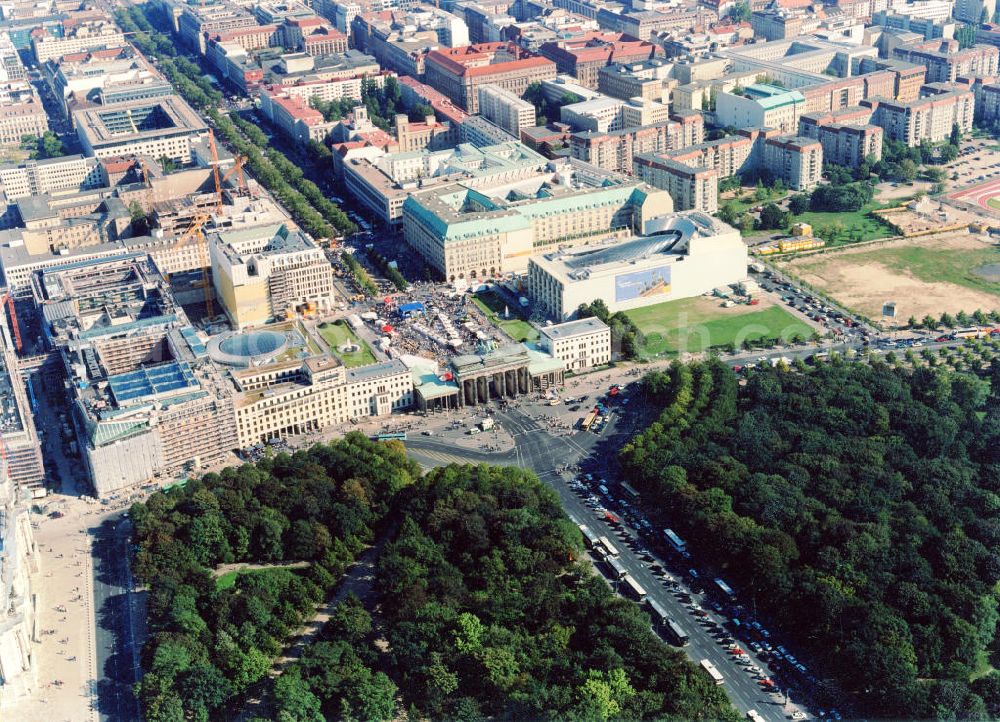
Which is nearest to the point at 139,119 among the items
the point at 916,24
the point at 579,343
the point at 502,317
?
the point at 502,317

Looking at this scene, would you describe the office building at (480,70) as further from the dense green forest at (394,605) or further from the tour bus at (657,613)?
the tour bus at (657,613)

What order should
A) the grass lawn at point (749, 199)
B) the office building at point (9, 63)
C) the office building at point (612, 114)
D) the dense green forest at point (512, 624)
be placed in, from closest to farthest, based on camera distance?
the dense green forest at point (512, 624)
the grass lawn at point (749, 199)
the office building at point (612, 114)
the office building at point (9, 63)

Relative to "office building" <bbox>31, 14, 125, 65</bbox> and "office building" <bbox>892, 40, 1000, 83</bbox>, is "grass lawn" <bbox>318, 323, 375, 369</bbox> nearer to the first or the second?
"office building" <bbox>892, 40, 1000, 83</bbox>

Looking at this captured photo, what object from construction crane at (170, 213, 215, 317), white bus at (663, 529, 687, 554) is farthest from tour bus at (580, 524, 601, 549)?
construction crane at (170, 213, 215, 317)

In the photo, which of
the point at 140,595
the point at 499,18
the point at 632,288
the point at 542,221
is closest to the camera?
the point at 140,595

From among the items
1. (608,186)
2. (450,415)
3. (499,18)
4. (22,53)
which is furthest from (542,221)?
(22,53)

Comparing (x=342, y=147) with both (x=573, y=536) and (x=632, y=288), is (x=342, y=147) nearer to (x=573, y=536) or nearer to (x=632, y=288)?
(x=632, y=288)

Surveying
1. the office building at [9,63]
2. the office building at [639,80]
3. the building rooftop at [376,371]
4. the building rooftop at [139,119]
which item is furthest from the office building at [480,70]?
Result: the building rooftop at [376,371]
